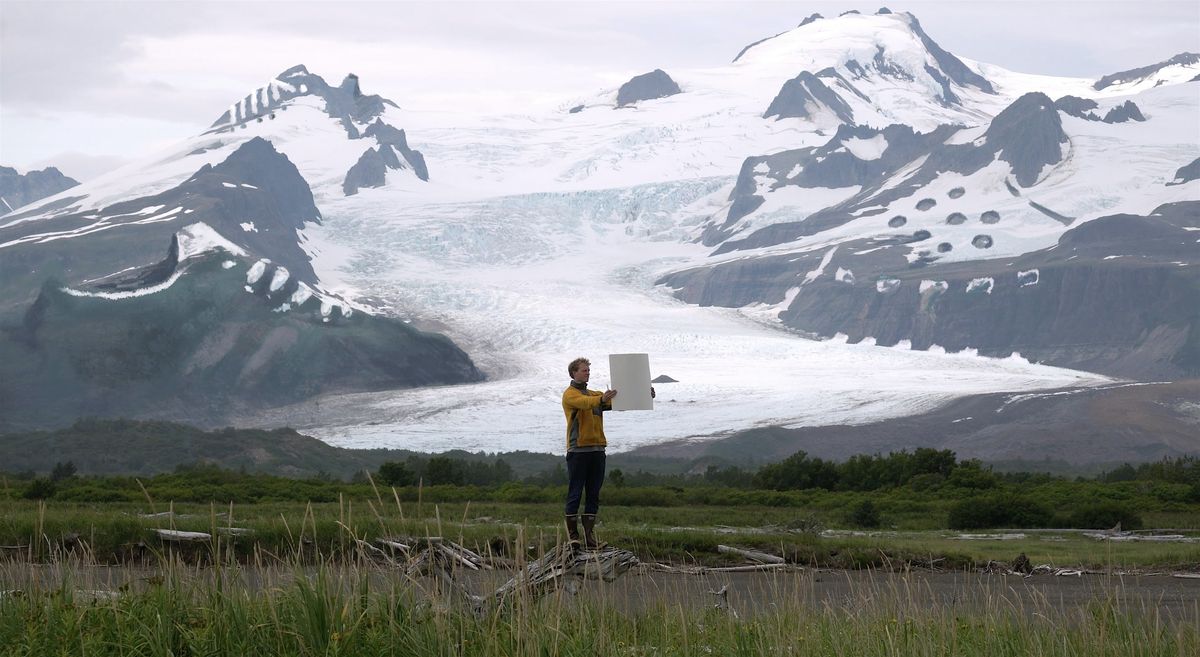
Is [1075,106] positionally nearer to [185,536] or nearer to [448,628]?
[185,536]

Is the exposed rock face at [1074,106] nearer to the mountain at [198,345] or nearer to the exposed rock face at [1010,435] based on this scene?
the mountain at [198,345]

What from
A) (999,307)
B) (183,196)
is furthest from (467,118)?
(999,307)

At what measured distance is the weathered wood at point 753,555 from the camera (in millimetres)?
13742

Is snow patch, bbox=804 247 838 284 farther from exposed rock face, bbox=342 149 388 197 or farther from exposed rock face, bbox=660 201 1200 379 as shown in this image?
exposed rock face, bbox=342 149 388 197

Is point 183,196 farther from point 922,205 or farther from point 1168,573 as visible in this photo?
point 1168,573

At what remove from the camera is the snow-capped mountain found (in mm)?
78812

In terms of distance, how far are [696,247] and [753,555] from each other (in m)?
130

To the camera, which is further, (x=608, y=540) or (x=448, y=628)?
(x=608, y=540)

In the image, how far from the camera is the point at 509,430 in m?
64.8

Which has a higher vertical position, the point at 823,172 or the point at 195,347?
the point at 823,172

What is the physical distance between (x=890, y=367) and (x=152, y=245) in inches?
2403

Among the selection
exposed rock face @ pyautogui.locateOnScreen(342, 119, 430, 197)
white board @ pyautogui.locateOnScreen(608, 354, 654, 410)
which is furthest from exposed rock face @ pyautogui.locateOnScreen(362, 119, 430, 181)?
white board @ pyautogui.locateOnScreen(608, 354, 654, 410)

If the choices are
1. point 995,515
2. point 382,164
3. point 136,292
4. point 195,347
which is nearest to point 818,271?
point 382,164

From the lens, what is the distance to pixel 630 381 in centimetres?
1110
